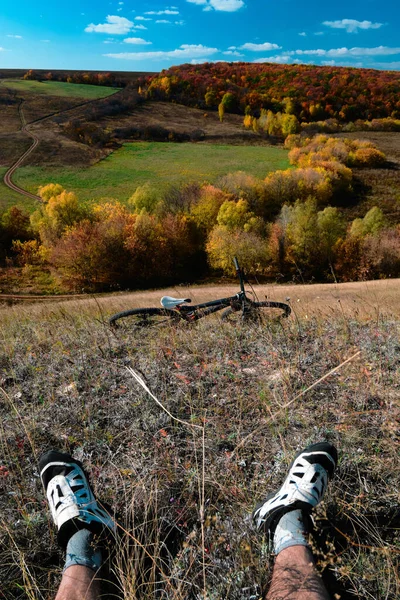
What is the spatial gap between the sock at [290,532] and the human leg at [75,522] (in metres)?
0.99

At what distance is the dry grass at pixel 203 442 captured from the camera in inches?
89.9

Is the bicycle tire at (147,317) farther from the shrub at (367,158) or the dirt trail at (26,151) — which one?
the shrub at (367,158)

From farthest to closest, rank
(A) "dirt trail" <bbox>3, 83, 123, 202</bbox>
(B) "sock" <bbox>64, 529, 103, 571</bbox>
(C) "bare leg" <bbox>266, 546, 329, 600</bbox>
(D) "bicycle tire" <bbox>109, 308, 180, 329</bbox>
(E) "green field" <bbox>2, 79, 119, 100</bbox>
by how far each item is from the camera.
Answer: (E) "green field" <bbox>2, 79, 119, 100</bbox> → (A) "dirt trail" <bbox>3, 83, 123, 202</bbox> → (D) "bicycle tire" <bbox>109, 308, 180, 329</bbox> → (B) "sock" <bbox>64, 529, 103, 571</bbox> → (C) "bare leg" <bbox>266, 546, 329, 600</bbox>

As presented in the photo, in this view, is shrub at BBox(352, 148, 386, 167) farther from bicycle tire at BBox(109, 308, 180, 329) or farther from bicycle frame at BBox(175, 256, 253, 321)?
bicycle tire at BBox(109, 308, 180, 329)

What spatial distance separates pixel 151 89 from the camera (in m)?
118

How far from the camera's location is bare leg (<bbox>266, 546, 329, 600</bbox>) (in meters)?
1.99

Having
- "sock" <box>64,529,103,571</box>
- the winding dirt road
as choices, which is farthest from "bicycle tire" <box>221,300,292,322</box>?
the winding dirt road

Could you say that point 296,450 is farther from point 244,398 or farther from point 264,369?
point 264,369

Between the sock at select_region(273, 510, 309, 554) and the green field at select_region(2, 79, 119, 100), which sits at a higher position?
the green field at select_region(2, 79, 119, 100)

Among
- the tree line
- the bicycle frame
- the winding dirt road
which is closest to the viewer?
the bicycle frame

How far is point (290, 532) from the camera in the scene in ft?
7.62

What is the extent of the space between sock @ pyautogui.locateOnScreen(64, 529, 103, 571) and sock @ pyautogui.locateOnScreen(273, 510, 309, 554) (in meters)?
1.04

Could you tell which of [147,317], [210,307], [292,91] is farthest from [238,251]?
[292,91]

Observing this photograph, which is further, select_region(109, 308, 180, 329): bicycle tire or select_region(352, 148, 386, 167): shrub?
select_region(352, 148, 386, 167): shrub
